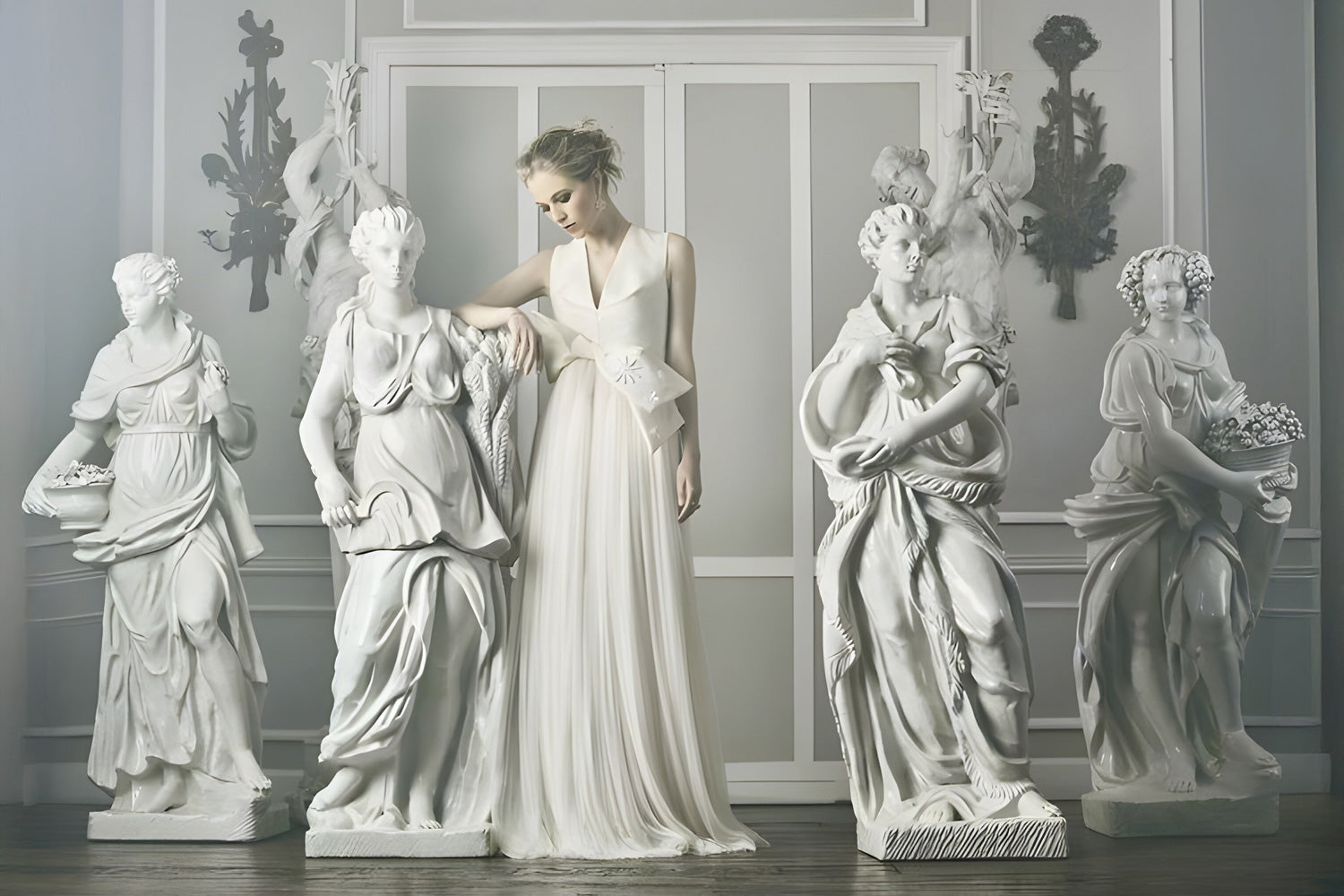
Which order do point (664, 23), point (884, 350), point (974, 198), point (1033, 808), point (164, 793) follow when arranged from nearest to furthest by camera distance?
point (1033, 808)
point (884, 350)
point (164, 793)
point (974, 198)
point (664, 23)

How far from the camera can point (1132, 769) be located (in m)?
4.48

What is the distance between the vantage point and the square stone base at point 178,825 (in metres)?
4.19

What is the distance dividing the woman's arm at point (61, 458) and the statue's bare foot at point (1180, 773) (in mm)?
3734

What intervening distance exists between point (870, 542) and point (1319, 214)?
115 inches

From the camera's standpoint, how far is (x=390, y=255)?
4.00 metres

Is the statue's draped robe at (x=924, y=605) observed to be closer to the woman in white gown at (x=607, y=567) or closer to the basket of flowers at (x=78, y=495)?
the woman in white gown at (x=607, y=567)

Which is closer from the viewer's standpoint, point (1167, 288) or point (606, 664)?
point (606, 664)

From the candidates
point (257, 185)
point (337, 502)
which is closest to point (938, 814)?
point (337, 502)

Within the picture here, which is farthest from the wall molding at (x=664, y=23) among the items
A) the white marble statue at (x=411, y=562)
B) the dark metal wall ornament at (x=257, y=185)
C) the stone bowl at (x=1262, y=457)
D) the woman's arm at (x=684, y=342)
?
the stone bowl at (x=1262, y=457)

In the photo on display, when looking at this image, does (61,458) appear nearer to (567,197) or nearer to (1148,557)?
(567,197)

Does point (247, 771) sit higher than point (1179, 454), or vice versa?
point (1179, 454)

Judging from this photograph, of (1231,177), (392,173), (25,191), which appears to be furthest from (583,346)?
(1231,177)

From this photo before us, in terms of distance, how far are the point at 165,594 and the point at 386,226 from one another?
55.5 inches

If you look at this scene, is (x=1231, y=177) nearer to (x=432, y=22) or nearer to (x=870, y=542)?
(x=870, y=542)
